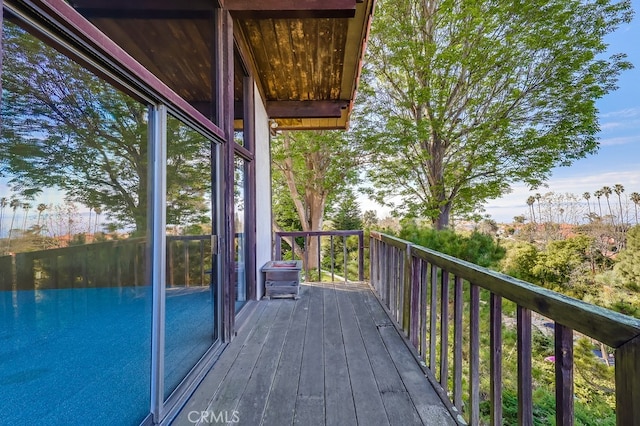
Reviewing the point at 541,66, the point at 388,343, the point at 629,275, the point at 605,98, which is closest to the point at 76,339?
the point at 388,343

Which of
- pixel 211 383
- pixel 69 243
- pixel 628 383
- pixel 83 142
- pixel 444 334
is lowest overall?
pixel 211 383

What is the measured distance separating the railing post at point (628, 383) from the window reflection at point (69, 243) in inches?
75.6

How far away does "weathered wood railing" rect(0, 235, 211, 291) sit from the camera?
6.09 ft

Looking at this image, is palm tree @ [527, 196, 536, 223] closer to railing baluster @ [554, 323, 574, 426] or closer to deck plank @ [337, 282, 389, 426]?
deck plank @ [337, 282, 389, 426]

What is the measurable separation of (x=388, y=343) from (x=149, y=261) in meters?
2.03

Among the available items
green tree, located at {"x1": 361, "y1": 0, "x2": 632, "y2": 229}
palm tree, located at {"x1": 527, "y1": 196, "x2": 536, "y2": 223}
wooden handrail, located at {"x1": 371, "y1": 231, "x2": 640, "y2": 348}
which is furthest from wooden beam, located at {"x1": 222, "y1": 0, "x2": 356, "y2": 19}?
palm tree, located at {"x1": 527, "y1": 196, "x2": 536, "y2": 223}

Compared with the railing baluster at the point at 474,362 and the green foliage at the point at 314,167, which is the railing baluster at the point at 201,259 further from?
the green foliage at the point at 314,167

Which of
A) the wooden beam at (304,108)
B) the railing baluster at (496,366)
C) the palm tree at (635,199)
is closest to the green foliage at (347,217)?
the wooden beam at (304,108)

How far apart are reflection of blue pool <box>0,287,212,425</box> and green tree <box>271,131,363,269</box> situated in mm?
7337

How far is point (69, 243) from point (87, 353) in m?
0.82

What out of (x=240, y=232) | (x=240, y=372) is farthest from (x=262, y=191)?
(x=240, y=372)

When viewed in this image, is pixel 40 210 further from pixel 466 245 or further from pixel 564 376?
pixel 466 245

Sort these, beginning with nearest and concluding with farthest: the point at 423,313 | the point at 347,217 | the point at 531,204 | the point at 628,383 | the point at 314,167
Answer: the point at 628,383 → the point at 423,313 → the point at 314,167 → the point at 531,204 → the point at 347,217

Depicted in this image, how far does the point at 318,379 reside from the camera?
6.76 ft
